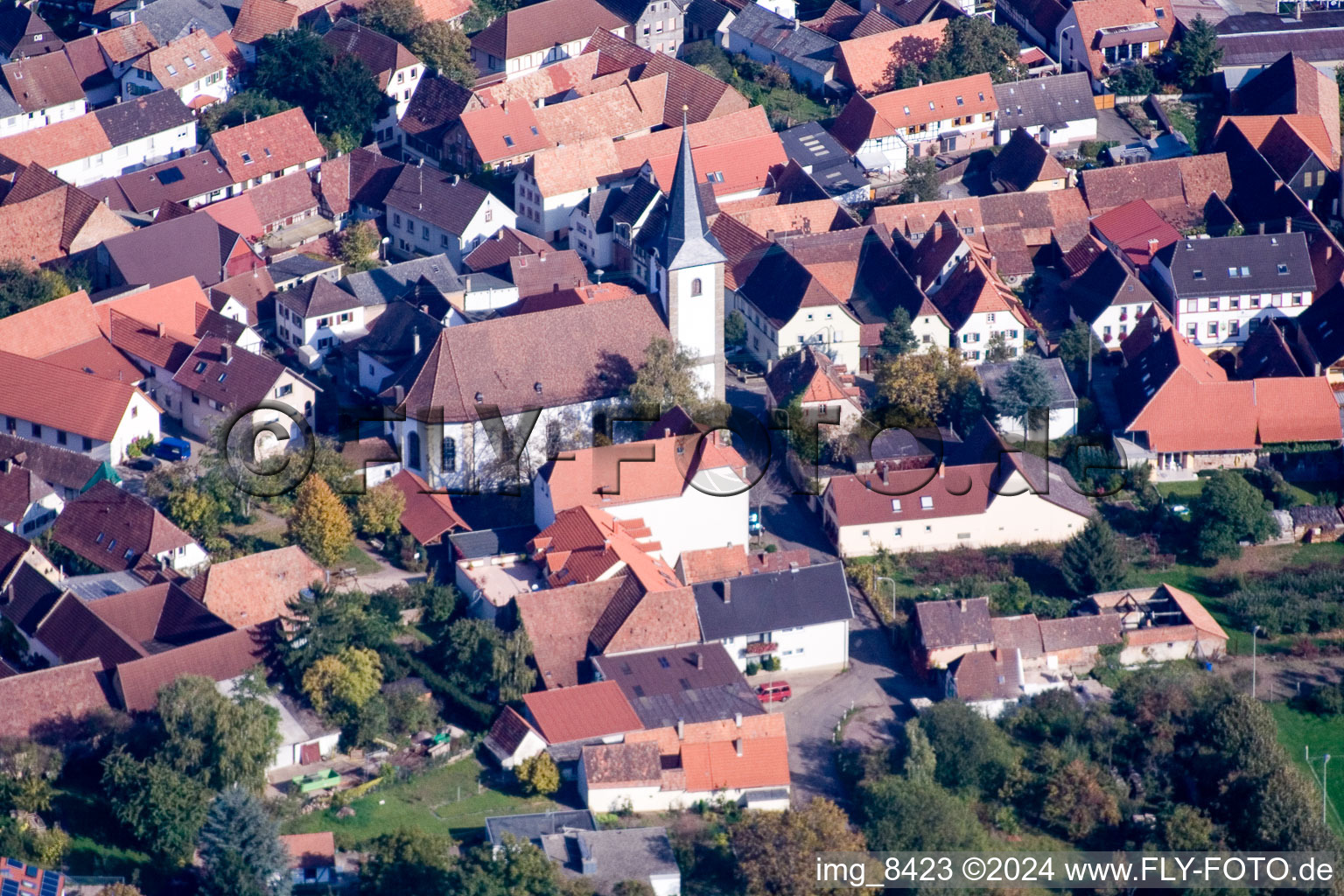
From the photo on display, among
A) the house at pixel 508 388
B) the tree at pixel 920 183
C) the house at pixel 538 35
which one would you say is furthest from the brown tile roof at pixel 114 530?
the house at pixel 538 35

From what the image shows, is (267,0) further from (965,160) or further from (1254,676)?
(1254,676)

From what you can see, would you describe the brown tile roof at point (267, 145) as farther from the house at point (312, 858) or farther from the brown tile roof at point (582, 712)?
the house at point (312, 858)

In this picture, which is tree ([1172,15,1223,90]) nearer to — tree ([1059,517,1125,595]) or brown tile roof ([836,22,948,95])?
brown tile roof ([836,22,948,95])

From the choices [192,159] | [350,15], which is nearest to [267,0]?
[350,15]

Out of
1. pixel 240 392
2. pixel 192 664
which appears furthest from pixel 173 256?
pixel 192 664

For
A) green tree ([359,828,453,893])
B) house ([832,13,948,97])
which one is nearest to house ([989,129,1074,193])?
house ([832,13,948,97])

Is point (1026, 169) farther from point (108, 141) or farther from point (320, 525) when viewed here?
point (320, 525)
